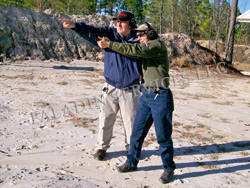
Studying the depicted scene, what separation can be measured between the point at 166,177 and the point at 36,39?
11577mm

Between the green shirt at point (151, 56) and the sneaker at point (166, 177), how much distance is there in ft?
3.34

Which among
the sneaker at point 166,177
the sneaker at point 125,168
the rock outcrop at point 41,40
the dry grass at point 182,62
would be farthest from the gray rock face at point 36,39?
the sneaker at point 166,177

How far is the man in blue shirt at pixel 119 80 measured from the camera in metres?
Result: 3.39

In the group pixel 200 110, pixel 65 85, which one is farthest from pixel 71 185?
pixel 65 85

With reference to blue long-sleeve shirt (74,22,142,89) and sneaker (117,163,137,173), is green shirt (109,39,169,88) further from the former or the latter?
sneaker (117,163,137,173)

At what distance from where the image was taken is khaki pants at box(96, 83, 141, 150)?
11.4ft

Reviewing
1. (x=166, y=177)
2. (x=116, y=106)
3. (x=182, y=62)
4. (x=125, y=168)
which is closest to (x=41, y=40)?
(x=182, y=62)

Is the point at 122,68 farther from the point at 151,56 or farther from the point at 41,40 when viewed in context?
the point at 41,40

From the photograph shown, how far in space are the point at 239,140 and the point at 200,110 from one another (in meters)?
1.93

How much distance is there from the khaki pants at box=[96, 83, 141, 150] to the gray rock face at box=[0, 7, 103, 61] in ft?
30.9

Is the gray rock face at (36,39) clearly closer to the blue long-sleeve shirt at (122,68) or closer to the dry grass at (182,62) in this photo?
the dry grass at (182,62)

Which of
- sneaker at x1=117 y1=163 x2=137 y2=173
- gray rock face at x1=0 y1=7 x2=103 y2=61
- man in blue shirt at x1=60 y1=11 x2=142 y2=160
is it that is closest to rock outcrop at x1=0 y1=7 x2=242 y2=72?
gray rock face at x1=0 y1=7 x2=103 y2=61

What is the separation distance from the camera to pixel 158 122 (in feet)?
9.86

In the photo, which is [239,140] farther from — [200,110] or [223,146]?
[200,110]
